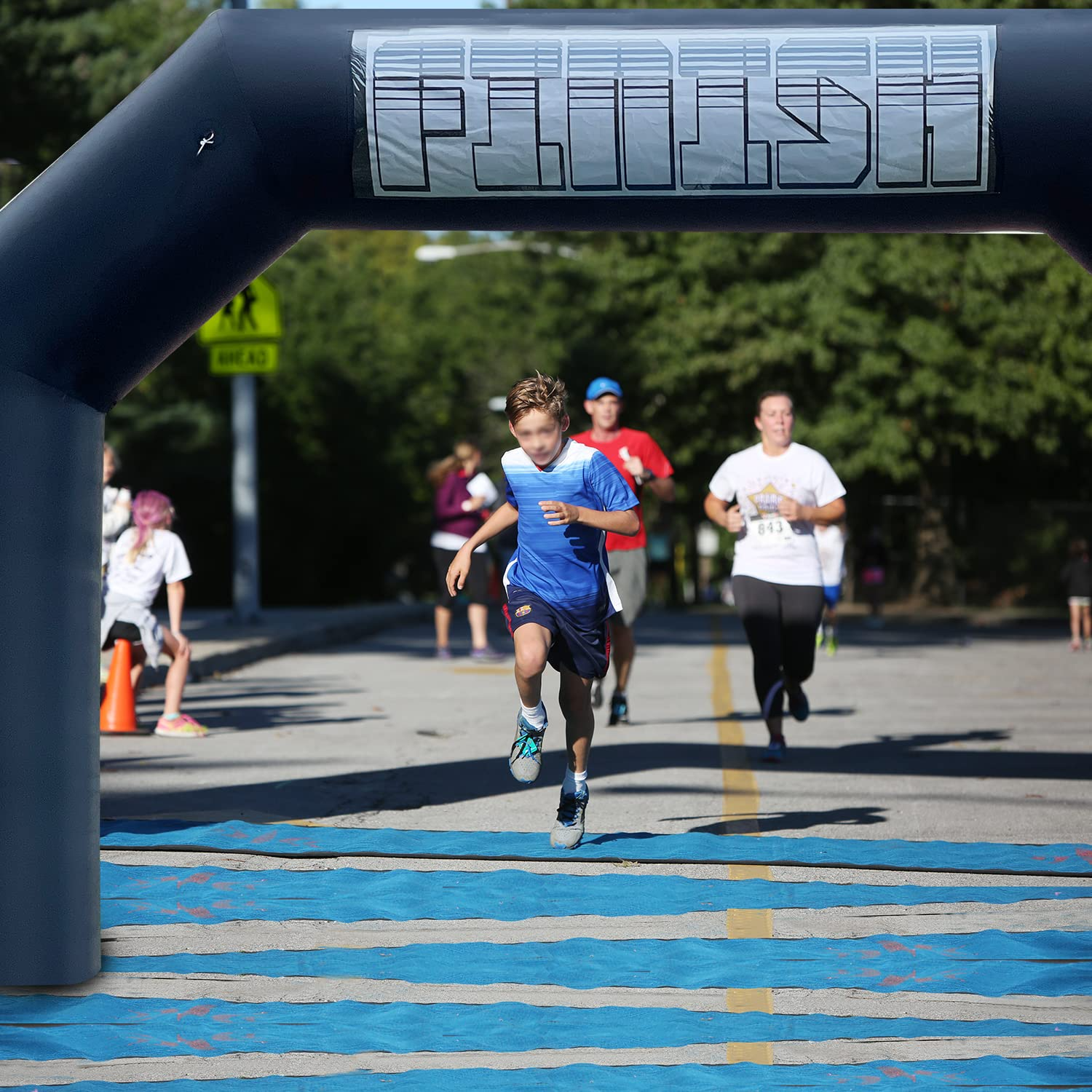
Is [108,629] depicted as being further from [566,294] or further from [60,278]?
[566,294]

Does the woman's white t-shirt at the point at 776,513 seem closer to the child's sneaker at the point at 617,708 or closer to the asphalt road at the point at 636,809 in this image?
the asphalt road at the point at 636,809

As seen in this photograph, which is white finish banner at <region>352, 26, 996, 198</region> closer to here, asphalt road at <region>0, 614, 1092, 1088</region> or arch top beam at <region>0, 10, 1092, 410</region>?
arch top beam at <region>0, 10, 1092, 410</region>

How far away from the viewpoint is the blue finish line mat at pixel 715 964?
4.97 metres

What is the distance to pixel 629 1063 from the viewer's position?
4270mm

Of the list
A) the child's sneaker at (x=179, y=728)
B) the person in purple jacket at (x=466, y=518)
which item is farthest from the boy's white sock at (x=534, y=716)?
the person in purple jacket at (x=466, y=518)

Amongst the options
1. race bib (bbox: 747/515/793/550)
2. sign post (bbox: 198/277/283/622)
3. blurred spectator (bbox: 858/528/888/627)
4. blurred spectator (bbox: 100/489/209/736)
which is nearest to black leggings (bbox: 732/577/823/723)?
race bib (bbox: 747/515/793/550)

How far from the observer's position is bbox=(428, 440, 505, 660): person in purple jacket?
16.2 meters

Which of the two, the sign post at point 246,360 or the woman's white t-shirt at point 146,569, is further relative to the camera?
the sign post at point 246,360

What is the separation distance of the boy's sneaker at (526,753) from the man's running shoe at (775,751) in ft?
9.74

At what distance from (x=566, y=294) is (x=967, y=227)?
34625mm

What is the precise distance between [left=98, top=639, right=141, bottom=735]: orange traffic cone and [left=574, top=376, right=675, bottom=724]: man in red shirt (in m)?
3.01

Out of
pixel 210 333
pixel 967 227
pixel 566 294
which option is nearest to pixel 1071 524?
pixel 566 294

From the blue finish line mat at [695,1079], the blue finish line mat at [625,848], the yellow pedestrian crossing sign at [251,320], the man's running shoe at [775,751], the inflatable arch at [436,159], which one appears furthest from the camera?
the yellow pedestrian crossing sign at [251,320]

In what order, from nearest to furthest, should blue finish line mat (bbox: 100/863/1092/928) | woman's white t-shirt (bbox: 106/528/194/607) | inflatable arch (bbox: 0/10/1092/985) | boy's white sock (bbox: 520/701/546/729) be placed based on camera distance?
inflatable arch (bbox: 0/10/1092/985), blue finish line mat (bbox: 100/863/1092/928), boy's white sock (bbox: 520/701/546/729), woman's white t-shirt (bbox: 106/528/194/607)
